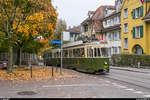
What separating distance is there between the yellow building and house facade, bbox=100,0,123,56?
3.04m

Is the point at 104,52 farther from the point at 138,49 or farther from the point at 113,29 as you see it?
the point at 113,29

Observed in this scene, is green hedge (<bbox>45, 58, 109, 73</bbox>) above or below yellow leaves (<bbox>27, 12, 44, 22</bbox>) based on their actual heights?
below

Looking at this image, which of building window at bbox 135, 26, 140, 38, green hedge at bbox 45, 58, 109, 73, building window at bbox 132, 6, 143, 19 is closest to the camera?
green hedge at bbox 45, 58, 109, 73

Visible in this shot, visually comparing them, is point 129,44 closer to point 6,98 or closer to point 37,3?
point 37,3

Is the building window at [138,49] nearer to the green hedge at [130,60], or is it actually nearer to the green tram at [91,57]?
the green hedge at [130,60]

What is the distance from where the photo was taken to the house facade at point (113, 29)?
39.5 metres

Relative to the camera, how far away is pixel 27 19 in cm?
1592

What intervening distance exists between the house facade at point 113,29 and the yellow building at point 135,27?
3043 millimetres

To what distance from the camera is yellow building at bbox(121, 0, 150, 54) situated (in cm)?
3011

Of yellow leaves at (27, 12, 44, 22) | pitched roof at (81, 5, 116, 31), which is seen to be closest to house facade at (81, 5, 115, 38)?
pitched roof at (81, 5, 116, 31)

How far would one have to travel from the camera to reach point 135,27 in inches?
1275

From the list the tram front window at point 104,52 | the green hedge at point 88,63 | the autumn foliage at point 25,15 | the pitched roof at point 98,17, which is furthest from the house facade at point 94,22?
the autumn foliage at point 25,15

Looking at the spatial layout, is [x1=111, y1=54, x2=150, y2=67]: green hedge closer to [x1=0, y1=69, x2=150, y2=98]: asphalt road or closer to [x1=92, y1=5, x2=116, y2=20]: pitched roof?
[x1=0, y1=69, x2=150, y2=98]: asphalt road

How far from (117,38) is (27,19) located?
2670cm
